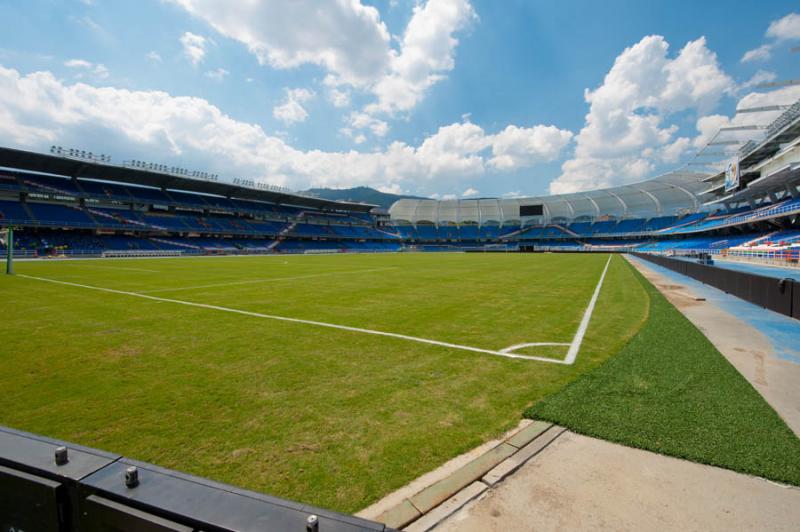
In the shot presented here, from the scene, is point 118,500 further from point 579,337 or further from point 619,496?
point 579,337

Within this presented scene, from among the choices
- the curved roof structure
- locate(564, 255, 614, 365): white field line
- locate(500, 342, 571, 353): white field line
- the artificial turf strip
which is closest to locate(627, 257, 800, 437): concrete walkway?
the artificial turf strip

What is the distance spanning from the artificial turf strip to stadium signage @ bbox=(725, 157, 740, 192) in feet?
209

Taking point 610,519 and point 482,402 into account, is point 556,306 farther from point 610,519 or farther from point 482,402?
point 610,519

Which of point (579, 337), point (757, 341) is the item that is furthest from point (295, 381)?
point (757, 341)

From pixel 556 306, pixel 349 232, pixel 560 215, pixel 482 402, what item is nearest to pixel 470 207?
pixel 560 215

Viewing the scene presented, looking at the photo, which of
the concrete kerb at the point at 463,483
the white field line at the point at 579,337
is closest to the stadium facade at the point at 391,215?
the white field line at the point at 579,337

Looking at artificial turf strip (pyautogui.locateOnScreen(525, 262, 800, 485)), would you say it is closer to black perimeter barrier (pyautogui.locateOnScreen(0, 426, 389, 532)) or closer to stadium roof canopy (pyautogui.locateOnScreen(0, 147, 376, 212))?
black perimeter barrier (pyautogui.locateOnScreen(0, 426, 389, 532))

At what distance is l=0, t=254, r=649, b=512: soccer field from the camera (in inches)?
127

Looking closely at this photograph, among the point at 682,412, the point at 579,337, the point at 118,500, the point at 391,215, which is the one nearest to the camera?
the point at 118,500

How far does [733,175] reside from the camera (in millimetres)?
51938

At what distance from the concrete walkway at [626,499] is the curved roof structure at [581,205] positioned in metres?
97.0

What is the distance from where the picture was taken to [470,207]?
113 m

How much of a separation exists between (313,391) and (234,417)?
1009 mm

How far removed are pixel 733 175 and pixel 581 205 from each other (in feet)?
157
